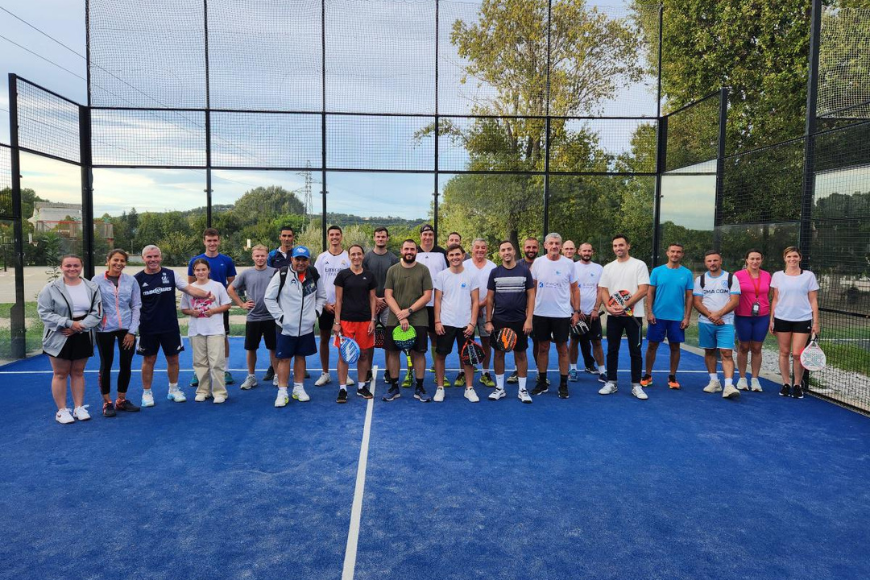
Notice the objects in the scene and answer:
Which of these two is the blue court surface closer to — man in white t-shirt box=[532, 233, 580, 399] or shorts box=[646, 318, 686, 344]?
man in white t-shirt box=[532, 233, 580, 399]

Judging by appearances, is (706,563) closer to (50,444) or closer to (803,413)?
(803,413)

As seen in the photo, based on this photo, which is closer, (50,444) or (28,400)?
(50,444)

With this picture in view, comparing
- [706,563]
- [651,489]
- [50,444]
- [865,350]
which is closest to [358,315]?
[50,444]

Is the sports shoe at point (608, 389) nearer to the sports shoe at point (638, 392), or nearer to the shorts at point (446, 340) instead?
the sports shoe at point (638, 392)

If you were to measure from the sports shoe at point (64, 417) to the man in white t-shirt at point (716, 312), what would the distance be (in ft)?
20.8

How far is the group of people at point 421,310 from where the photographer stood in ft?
17.6

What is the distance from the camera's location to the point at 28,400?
5527 millimetres

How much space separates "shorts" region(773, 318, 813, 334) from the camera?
5.76m

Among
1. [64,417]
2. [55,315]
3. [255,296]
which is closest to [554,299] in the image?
[255,296]

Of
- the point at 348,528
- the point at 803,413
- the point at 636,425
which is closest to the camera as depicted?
the point at 348,528

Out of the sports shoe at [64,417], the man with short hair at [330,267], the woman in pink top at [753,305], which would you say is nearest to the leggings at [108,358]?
the sports shoe at [64,417]

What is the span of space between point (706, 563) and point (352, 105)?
25.2 ft

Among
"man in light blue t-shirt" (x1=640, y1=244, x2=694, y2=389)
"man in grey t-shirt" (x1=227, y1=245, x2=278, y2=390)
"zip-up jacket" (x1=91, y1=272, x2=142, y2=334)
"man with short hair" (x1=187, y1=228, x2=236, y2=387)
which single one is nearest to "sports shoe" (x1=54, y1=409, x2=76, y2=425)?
"zip-up jacket" (x1=91, y1=272, x2=142, y2=334)

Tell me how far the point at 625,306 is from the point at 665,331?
788 millimetres
